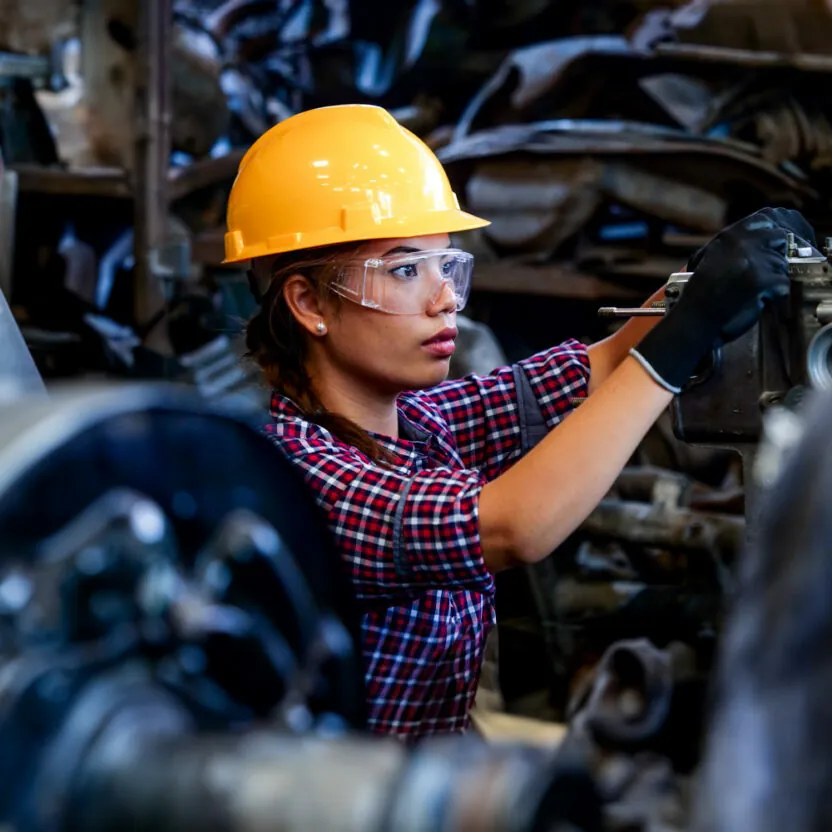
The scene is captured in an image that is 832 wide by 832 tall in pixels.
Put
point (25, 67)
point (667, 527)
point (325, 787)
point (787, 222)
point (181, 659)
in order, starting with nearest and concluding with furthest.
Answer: point (325, 787) → point (181, 659) → point (787, 222) → point (667, 527) → point (25, 67)

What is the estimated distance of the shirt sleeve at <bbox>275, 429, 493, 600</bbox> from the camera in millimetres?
1374

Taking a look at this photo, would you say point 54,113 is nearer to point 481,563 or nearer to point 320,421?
point 320,421

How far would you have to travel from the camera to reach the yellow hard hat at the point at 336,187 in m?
1.70

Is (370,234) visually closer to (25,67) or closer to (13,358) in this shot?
(13,358)

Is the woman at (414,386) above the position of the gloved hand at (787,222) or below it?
below

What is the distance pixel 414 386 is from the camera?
167 centimetres

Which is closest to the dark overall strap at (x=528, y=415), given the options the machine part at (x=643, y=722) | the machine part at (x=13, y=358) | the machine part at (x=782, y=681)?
the machine part at (x=13, y=358)

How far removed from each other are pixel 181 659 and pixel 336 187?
1004 mm

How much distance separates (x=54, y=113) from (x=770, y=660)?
219 inches

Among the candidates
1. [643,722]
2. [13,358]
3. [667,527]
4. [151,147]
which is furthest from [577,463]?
[151,147]

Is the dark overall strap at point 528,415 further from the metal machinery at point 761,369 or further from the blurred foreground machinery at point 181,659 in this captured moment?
the blurred foreground machinery at point 181,659

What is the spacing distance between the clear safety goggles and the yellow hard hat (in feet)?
0.14

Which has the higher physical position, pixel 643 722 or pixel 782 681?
pixel 782 681

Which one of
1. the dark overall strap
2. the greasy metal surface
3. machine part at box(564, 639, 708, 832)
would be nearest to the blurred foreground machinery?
the dark overall strap
